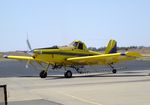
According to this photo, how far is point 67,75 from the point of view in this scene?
28625mm

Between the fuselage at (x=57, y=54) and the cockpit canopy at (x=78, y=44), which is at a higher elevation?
the cockpit canopy at (x=78, y=44)

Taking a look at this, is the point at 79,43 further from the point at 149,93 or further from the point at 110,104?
the point at 110,104

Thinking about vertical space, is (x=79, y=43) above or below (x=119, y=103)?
above

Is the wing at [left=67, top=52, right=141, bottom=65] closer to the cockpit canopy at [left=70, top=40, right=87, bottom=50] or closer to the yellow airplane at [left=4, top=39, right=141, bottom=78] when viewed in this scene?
the yellow airplane at [left=4, top=39, right=141, bottom=78]

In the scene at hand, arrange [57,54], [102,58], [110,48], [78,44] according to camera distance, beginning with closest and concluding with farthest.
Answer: [57,54] < [102,58] < [78,44] < [110,48]

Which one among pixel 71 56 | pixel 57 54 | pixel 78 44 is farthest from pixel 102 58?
pixel 57 54

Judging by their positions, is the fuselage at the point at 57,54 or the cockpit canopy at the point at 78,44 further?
the cockpit canopy at the point at 78,44

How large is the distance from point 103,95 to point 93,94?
0.60 meters

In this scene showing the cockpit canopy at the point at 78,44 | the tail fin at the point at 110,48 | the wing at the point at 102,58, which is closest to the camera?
the wing at the point at 102,58

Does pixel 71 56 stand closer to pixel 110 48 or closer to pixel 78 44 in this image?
pixel 78 44

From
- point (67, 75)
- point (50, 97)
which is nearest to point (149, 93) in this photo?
point (50, 97)

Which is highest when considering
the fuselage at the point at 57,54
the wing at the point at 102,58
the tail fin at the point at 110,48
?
the tail fin at the point at 110,48

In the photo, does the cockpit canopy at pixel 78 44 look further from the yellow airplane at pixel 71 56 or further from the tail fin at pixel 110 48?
the tail fin at pixel 110 48

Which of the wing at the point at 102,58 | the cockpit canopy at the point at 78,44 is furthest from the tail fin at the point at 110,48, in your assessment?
the cockpit canopy at the point at 78,44
